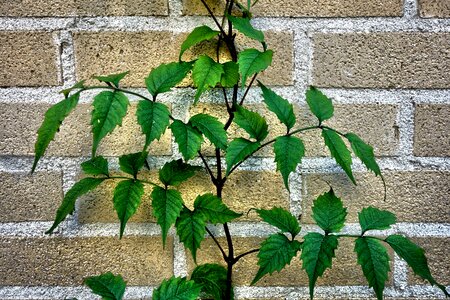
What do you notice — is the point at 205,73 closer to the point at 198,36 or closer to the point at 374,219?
the point at 198,36

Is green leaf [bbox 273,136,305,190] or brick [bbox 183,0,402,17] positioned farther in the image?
brick [bbox 183,0,402,17]

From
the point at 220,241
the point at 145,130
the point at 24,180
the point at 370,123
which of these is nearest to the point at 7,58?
the point at 24,180

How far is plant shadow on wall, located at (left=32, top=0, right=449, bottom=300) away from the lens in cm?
48

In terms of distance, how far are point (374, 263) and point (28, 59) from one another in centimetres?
50

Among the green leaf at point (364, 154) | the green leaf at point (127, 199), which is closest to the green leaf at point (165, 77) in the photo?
the green leaf at point (127, 199)

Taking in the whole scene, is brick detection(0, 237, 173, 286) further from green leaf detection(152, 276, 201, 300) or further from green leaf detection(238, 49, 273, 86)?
green leaf detection(238, 49, 273, 86)

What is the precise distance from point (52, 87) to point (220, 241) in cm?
31

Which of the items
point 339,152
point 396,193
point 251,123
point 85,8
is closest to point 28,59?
point 85,8

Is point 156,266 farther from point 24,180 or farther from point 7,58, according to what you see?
point 7,58

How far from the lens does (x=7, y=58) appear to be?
0.63 metres

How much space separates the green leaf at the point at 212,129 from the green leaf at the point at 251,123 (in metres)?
0.03

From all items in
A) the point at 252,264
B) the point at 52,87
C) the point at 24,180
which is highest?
the point at 52,87

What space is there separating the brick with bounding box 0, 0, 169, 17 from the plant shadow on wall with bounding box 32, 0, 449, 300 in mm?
93

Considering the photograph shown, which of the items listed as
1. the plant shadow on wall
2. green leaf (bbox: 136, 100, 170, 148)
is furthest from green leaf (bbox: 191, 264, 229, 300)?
green leaf (bbox: 136, 100, 170, 148)
